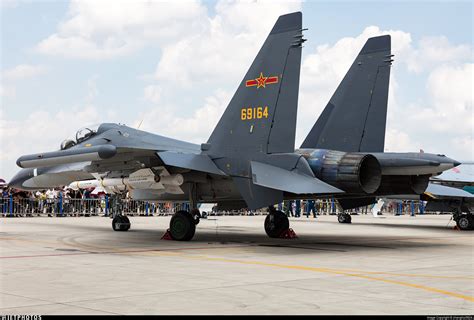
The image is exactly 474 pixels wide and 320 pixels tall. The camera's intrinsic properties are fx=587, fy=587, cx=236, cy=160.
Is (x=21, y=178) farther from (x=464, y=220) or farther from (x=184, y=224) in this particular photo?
(x=464, y=220)

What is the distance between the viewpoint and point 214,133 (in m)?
13.3

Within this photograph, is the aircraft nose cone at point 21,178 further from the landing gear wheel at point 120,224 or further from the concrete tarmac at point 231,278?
the concrete tarmac at point 231,278

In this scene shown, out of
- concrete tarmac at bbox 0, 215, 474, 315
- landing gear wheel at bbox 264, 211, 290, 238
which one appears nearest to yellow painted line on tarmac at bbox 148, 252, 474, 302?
concrete tarmac at bbox 0, 215, 474, 315

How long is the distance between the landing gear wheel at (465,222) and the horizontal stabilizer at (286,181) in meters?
11.7

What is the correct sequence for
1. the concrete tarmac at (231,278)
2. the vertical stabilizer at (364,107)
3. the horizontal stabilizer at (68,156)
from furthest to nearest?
the vertical stabilizer at (364,107), the horizontal stabilizer at (68,156), the concrete tarmac at (231,278)

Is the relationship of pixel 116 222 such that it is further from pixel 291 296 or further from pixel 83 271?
pixel 291 296

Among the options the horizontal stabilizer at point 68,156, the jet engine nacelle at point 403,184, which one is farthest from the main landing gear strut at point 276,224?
the horizontal stabilizer at point 68,156

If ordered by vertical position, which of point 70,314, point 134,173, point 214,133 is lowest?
point 70,314

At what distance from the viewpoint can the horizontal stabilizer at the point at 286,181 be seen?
11.4m

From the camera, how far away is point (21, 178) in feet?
56.2

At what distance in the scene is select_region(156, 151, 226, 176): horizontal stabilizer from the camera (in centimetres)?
1255

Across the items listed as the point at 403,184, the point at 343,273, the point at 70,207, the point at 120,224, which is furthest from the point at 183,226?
the point at 70,207

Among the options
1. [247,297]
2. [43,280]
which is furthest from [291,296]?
[43,280]

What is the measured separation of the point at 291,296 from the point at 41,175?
12.0 metres
